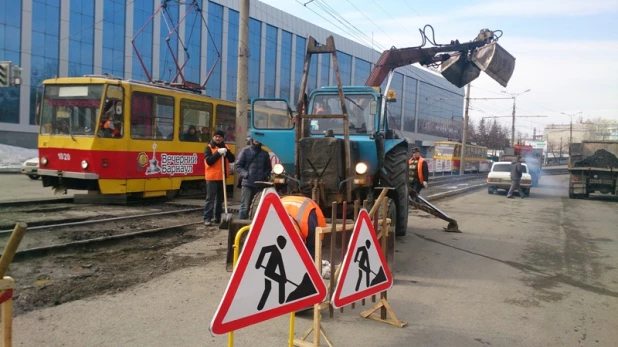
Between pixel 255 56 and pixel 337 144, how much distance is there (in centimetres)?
4121

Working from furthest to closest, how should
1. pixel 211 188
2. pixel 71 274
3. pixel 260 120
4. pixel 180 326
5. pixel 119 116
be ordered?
pixel 119 116, pixel 211 188, pixel 260 120, pixel 71 274, pixel 180 326

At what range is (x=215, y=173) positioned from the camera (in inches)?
383

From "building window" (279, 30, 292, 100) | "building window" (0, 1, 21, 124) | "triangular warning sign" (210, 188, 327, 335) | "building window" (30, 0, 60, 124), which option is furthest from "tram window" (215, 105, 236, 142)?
"building window" (279, 30, 292, 100)

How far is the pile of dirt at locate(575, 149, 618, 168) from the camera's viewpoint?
21.6 metres

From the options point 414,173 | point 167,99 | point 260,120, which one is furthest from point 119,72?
point 260,120

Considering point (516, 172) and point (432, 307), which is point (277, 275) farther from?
point (516, 172)

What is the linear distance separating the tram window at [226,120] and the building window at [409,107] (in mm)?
53094

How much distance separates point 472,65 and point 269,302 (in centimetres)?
1227

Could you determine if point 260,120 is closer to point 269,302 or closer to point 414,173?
point 269,302

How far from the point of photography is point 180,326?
15.0ft

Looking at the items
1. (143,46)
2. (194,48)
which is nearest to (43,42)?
(143,46)

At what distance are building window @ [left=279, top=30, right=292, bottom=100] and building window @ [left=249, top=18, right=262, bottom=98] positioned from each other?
3.68 m

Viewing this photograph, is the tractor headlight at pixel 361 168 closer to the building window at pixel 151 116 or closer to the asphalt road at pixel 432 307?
the asphalt road at pixel 432 307

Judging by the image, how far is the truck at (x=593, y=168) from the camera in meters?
21.5
